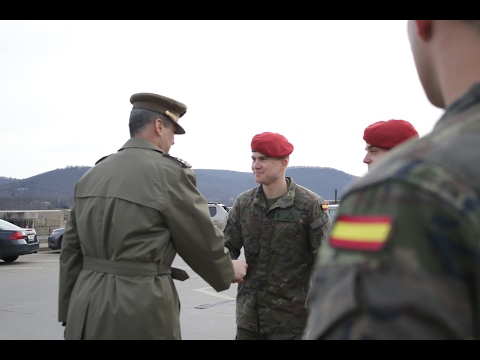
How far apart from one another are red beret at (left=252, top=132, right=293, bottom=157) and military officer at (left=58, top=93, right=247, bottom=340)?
3.61 feet

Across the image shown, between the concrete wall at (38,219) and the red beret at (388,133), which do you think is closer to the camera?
the red beret at (388,133)

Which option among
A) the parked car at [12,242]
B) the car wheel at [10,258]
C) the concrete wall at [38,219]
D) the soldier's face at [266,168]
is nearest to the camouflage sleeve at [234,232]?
the soldier's face at [266,168]

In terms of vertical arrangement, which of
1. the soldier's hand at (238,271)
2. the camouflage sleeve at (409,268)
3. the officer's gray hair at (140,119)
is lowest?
the soldier's hand at (238,271)

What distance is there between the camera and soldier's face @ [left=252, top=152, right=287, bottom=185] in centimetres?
386

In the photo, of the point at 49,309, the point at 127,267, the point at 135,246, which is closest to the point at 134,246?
the point at 135,246

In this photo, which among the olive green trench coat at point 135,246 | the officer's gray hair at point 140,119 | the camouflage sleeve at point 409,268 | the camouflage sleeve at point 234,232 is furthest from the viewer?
the camouflage sleeve at point 234,232

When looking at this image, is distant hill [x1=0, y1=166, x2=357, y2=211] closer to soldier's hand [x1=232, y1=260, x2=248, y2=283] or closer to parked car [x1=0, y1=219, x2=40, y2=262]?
parked car [x1=0, y1=219, x2=40, y2=262]

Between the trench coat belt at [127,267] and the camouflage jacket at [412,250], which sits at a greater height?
the camouflage jacket at [412,250]

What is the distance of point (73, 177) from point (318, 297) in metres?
107

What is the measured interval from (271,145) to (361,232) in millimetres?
3249

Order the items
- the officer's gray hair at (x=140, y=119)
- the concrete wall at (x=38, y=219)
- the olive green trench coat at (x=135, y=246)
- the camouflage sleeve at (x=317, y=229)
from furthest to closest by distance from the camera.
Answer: the concrete wall at (x=38, y=219)
the camouflage sleeve at (x=317, y=229)
the officer's gray hair at (x=140, y=119)
the olive green trench coat at (x=135, y=246)

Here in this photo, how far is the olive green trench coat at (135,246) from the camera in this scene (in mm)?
2600

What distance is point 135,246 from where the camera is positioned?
2.65 metres

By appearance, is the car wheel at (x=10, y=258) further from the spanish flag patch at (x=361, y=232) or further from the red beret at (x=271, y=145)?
the spanish flag patch at (x=361, y=232)
